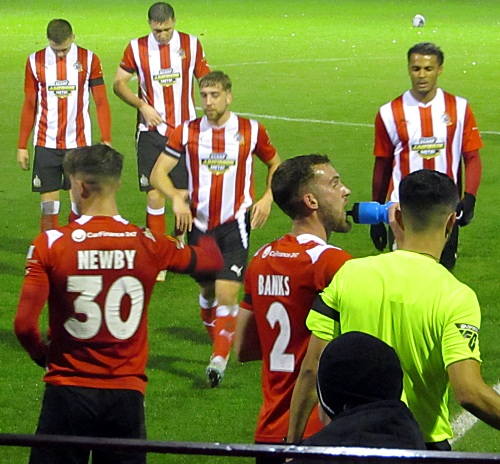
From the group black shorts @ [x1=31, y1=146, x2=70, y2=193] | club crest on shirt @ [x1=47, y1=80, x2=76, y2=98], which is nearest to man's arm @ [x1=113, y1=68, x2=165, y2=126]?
club crest on shirt @ [x1=47, y1=80, x2=76, y2=98]

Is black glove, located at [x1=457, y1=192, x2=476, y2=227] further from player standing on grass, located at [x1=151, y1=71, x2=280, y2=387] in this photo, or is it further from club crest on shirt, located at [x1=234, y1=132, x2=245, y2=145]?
club crest on shirt, located at [x1=234, y1=132, x2=245, y2=145]

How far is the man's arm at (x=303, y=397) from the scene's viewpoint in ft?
14.7

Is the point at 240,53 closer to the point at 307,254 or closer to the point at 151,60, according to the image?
the point at 151,60

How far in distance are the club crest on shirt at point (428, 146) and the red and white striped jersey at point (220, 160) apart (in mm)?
1055

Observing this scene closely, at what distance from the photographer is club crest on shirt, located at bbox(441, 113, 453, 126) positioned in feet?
28.9

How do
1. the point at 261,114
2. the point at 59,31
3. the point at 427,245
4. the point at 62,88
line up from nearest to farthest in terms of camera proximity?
the point at 427,245 → the point at 59,31 → the point at 62,88 → the point at 261,114

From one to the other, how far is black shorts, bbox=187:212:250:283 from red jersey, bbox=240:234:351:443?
318 centimetres

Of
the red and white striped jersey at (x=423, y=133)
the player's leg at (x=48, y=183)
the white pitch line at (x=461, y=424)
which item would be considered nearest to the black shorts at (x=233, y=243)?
the red and white striped jersey at (x=423, y=133)

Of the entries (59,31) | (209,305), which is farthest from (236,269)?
(59,31)

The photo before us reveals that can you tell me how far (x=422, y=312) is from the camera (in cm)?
418

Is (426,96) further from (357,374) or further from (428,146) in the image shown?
(357,374)

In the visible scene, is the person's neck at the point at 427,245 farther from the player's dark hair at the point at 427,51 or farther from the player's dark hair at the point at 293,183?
the player's dark hair at the point at 427,51

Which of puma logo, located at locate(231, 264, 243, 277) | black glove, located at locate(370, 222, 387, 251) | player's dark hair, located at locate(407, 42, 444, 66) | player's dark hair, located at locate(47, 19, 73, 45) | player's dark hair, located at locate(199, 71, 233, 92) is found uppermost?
player's dark hair, located at locate(47, 19, 73, 45)

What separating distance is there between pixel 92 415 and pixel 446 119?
455cm
